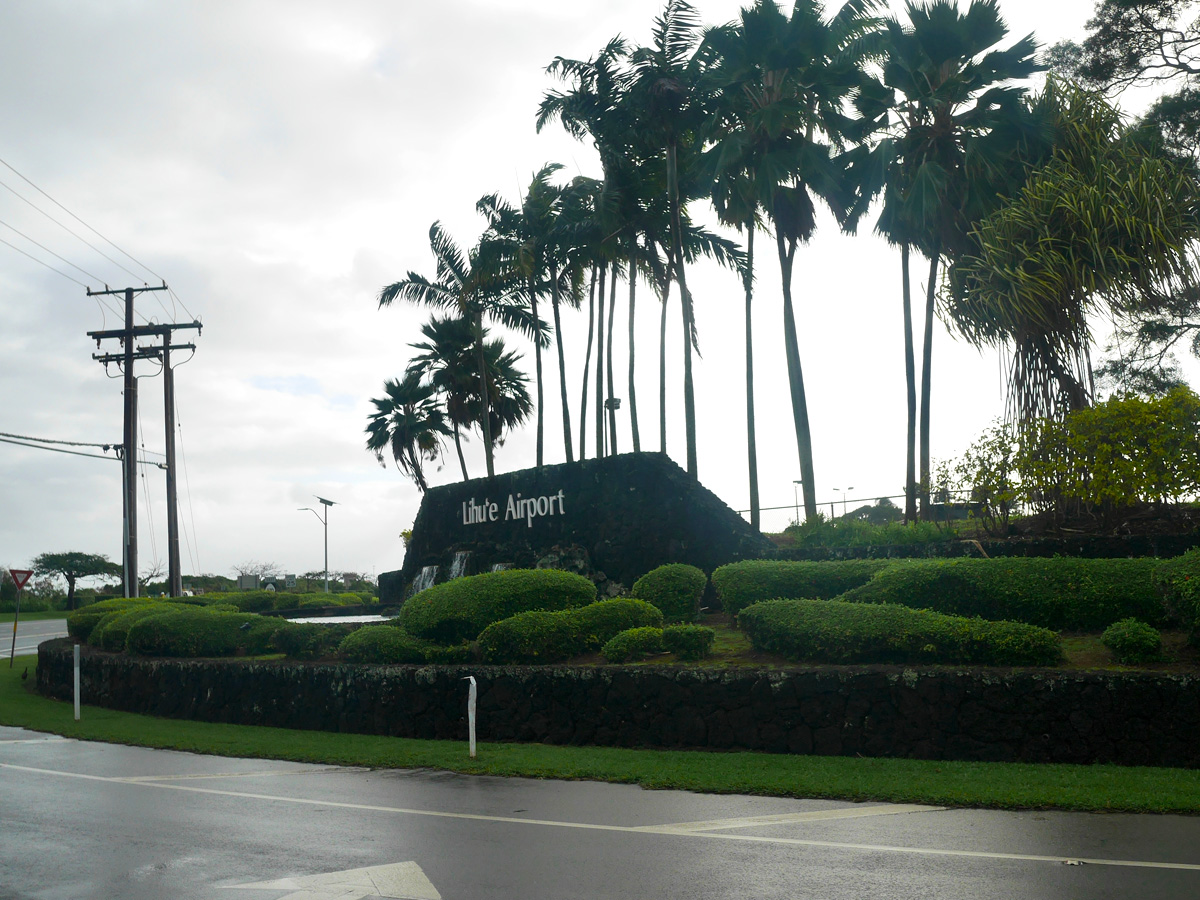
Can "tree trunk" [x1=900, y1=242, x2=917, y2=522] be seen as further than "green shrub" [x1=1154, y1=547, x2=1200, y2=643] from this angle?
Yes

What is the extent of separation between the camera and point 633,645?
1337 centimetres

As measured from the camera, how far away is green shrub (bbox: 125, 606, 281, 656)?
19.1 meters

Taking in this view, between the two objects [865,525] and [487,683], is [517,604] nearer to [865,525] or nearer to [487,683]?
[487,683]

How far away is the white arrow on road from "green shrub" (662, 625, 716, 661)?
22.5ft

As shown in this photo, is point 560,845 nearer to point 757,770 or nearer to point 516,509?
point 757,770

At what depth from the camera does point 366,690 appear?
47.2 feet

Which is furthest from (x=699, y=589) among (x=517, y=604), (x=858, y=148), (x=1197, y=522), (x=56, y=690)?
(x=56, y=690)

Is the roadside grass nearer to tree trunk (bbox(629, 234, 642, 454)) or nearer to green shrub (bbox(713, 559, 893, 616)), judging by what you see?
green shrub (bbox(713, 559, 893, 616))

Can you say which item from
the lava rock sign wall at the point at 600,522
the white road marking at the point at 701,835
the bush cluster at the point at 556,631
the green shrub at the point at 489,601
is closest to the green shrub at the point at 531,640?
the bush cluster at the point at 556,631

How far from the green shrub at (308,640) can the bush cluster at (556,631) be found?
3910 mm

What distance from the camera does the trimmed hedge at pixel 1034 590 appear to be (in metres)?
12.1

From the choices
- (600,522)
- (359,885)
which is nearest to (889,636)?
(359,885)

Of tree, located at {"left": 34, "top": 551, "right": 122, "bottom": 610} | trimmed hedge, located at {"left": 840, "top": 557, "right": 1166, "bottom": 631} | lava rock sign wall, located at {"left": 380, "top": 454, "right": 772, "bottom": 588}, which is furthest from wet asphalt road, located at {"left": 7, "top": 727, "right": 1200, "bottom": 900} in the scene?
tree, located at {"left": 34, "top": 551, "right": 122, "bottom": 610}

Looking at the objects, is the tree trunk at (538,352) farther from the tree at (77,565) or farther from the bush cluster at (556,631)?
the tree at (77,565)
